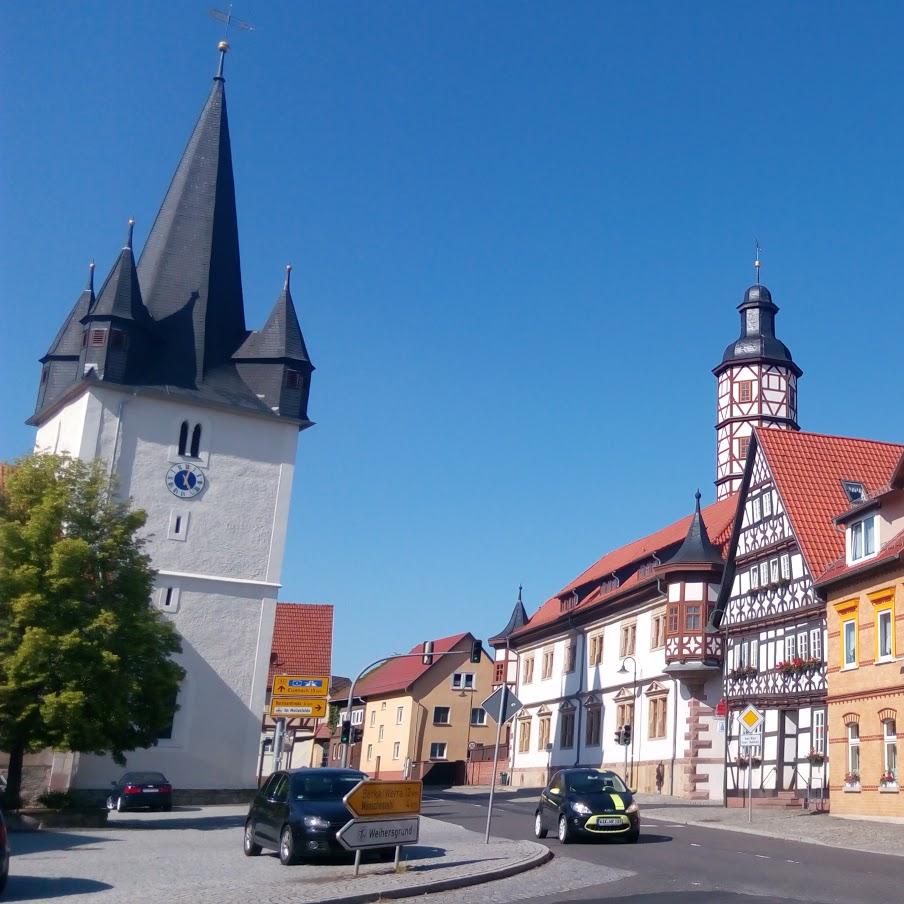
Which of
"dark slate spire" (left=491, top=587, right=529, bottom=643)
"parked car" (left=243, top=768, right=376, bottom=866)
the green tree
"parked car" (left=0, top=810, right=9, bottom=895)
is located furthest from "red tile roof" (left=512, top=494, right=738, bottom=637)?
"parked car" (left=0, top=810, right=9, bottom=895)

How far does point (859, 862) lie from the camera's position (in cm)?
1850

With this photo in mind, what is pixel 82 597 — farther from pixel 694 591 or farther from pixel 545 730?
pixel 545 730

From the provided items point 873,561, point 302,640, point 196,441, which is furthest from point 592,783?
point 302,640

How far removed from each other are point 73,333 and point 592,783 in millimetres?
34588

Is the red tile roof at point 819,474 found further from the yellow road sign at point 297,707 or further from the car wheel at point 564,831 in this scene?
the car wheel at point 564,831

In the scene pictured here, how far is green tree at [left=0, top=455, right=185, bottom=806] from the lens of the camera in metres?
27.9

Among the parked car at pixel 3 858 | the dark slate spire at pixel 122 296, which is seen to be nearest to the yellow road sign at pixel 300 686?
the parked car at pixel 3 858

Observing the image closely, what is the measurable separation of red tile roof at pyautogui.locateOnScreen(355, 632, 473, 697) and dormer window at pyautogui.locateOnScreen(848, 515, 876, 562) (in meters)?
43.5

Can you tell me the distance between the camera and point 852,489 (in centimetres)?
3819

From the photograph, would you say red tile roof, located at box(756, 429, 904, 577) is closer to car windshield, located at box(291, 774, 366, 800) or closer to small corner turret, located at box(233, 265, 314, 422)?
small corner turret, located at box(233, 265, 314, 422)

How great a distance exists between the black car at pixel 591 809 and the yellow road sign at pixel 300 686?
931 cm

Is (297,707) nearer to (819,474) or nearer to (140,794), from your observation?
(140,794)

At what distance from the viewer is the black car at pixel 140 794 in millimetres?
35438

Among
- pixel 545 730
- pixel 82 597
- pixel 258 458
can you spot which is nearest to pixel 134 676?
pixel 82 597
